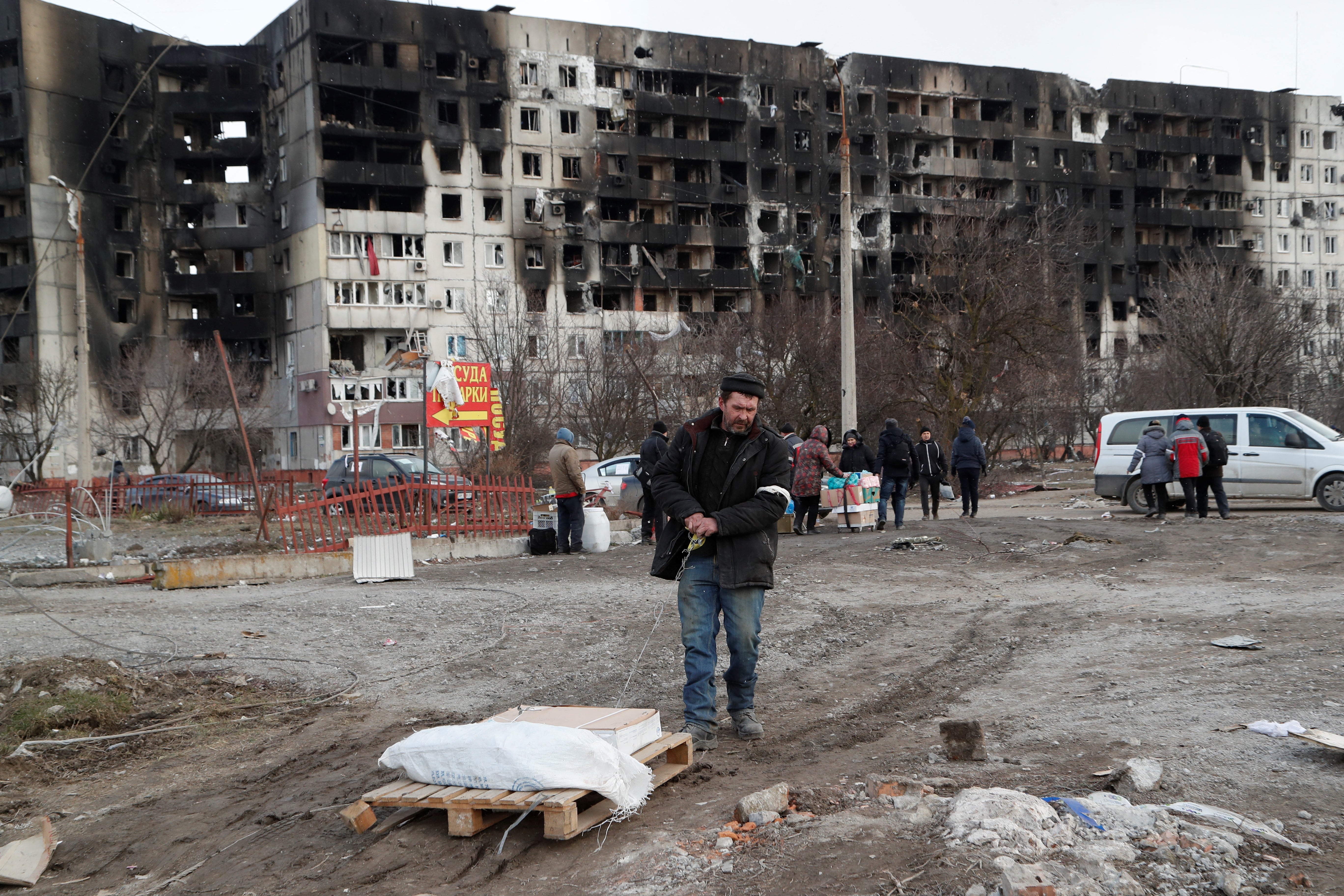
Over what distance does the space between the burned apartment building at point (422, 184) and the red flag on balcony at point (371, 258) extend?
152 millimetres

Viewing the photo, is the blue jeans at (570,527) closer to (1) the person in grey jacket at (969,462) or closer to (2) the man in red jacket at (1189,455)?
(1) the person in grey jacket at (969,462)

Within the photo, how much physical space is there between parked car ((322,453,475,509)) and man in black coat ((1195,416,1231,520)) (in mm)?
12527

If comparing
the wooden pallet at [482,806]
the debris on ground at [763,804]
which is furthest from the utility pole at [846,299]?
the wooden pallet at [482,806]

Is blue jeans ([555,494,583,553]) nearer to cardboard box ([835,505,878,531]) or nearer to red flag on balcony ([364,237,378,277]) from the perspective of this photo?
cardboard box ([835,505,878,531])

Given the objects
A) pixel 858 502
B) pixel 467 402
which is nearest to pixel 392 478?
pixel 467 402

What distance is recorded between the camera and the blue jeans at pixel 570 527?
18078mm

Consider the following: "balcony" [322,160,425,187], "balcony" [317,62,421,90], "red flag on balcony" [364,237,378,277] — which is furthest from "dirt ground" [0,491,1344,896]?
"balcony" [317,62,421,90]

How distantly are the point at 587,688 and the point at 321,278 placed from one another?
57.5m

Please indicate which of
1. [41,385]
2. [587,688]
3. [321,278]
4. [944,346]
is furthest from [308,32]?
[587,688]

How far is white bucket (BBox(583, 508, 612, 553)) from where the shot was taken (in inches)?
727

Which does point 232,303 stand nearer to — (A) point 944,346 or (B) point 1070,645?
(A) point 944,346

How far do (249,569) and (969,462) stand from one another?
12.6m

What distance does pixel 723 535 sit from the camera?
6.09m

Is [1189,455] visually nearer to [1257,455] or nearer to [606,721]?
[1257,455]
